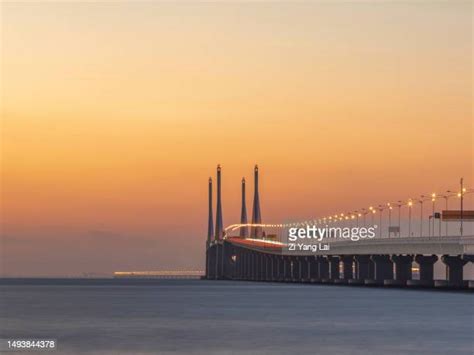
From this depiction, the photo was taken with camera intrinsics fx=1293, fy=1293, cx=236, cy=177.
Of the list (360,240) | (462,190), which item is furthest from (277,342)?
(360,240)

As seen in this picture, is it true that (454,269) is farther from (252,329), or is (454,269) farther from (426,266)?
(252,329)

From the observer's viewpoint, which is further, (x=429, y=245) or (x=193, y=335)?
(x=429, y=245)

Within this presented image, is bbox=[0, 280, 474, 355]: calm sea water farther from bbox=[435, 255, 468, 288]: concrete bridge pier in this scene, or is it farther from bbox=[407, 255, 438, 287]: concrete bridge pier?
bbox=[407, 255, 438, 287]: concrete bridge pier

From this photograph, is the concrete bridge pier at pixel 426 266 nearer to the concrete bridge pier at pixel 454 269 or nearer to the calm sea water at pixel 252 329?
the concrete bridge pier at pixel 454 269

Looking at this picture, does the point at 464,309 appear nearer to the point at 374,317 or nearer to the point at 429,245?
the point at 374,317

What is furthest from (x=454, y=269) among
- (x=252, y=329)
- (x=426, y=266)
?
(x=252, y=329)

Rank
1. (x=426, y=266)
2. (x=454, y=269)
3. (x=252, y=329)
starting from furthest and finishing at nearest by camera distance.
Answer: (x=426, y=266)
(x=454, y=269)
(x=252, y=329)

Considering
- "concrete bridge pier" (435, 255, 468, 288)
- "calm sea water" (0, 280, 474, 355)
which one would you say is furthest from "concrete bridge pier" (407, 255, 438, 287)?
"calm sea water" (0, 280, 474, 355)

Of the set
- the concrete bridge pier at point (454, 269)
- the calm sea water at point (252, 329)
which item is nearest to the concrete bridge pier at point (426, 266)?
the concrete bridge pier at point (454, 269)
